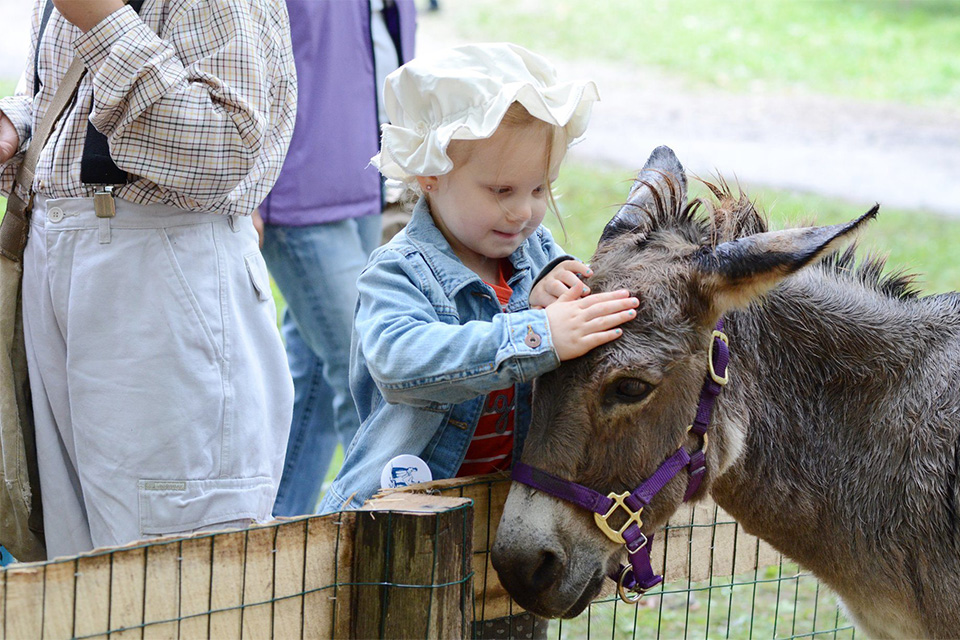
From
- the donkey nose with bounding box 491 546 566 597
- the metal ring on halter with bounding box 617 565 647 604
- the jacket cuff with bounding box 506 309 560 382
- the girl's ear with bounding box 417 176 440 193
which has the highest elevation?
the girl's ear with bounding box 417 176 440 193

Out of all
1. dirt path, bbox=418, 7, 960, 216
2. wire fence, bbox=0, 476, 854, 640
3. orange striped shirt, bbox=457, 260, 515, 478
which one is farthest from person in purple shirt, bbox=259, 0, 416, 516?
dirt path, bbox=418, 7, 960, 216

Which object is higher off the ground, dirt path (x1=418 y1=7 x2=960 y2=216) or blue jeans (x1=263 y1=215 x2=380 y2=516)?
blue jeans (x1=263 y1=215 x2=380 y2=516)

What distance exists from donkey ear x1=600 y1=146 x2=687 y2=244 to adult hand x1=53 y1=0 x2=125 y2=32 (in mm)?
1508

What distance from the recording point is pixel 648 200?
3.11m

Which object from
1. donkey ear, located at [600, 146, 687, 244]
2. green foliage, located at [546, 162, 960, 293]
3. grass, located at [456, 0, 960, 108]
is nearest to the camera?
donkey ear, located at [600, 146, 687, 244]

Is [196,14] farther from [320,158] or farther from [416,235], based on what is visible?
[320,158]

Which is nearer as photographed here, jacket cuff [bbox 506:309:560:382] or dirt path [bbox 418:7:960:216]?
jacket cuff [bbox 506:309:560:382]

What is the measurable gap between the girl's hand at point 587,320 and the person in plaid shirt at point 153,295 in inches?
40.0

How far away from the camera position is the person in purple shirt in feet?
15.1

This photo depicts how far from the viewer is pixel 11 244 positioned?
3033 millimetres

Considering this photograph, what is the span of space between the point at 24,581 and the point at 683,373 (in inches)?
64.8

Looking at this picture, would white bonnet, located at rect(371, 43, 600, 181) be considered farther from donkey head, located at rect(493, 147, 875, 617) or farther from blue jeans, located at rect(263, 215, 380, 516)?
blue jeans, located at rect(263, 215, 380, 516)

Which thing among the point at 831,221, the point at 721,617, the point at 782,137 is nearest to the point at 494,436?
the point at 721,617

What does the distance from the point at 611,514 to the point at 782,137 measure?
14.3m
